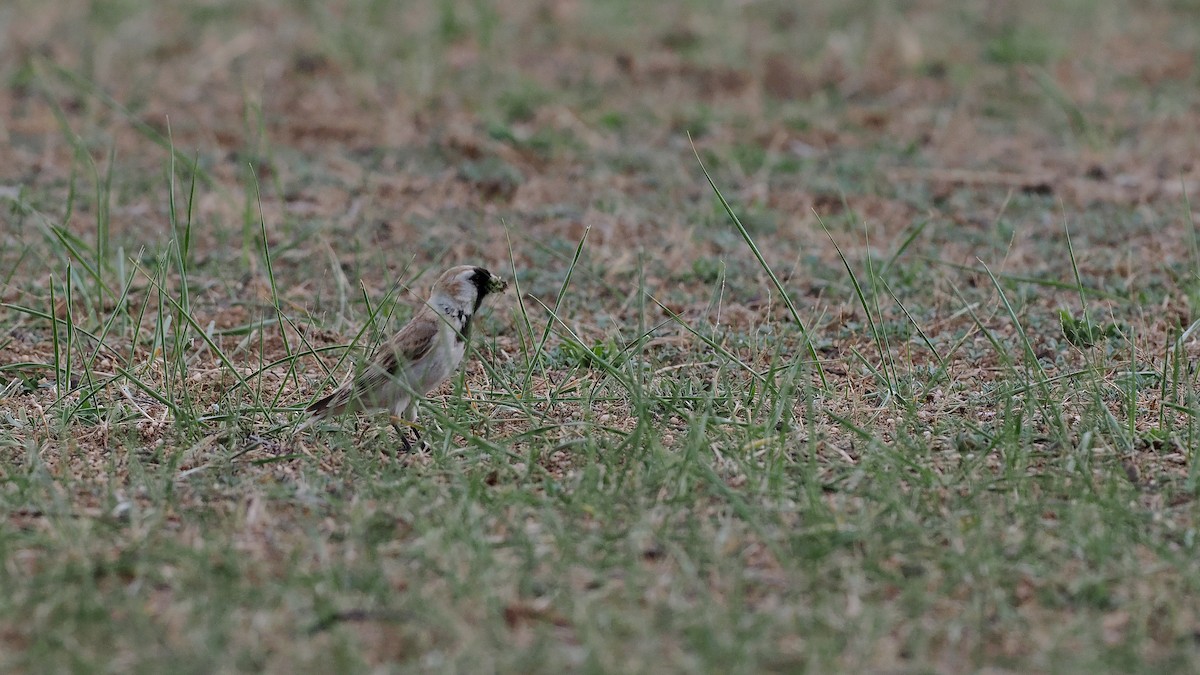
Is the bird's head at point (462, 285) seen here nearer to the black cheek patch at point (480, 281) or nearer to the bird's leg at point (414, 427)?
the black cheek patch at point (480, 281)

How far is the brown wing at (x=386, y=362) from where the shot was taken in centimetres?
415

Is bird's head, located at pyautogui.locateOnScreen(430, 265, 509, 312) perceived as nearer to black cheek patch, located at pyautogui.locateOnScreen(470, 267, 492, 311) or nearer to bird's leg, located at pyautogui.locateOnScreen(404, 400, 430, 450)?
black cheek patch, located at pyautogui.locateOnScreen(470, 267, 492, 311)

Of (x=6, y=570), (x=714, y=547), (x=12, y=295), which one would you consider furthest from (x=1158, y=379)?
(x=12, y=295)

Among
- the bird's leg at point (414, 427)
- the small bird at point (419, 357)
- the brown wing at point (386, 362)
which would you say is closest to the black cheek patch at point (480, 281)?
the small bird at point (419, 357)

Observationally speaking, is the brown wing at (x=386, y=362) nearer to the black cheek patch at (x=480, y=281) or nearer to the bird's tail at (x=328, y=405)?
the bird's tail at (x=328, y=405)

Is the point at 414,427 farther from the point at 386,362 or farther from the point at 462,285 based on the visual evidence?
the point at 462,285

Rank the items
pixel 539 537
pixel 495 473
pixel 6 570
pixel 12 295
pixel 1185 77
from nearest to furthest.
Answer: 1. pixel 6 570
2. pixel 539 537
3. pixel 495 473
4. pixel 12 295
5. pixel 1185 77

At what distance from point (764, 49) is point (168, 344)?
4.85 meters

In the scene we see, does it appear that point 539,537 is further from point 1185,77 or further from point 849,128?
point 1185,77

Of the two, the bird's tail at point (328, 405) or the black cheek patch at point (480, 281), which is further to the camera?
the black cheek patch at point (480, 281)

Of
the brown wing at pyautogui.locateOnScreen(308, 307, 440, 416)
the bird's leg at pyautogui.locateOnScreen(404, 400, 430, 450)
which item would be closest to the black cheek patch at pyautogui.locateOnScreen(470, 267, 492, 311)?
the brown wing at pyautogui.locateOnScreen(308, 307, 440, 416)

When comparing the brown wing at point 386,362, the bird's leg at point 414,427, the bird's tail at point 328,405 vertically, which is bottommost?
the bird's leg at point 414,427

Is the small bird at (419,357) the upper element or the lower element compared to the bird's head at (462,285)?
lower

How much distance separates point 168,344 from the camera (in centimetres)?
491
